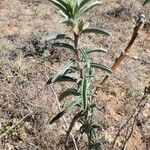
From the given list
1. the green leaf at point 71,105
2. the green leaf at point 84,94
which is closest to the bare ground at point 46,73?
the green leaf at point 71,105

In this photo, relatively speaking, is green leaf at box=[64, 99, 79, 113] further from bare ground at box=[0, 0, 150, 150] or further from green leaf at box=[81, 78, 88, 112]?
bare ground at box=[0, 0, 150, 150]

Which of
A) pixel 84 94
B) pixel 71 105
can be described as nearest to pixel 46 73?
pixel 71 105

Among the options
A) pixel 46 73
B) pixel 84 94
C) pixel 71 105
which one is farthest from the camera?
pixel 46 73

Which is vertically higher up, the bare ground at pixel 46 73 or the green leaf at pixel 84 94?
the bare ground at pixel 46 73

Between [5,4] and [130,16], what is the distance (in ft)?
5.83

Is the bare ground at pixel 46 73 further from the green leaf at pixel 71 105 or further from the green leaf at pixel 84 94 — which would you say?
the green leaf at pixel 84 94

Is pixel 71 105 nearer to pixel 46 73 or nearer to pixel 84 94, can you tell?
A: pixel 84 94

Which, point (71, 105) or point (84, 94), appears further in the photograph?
point (71, 105)

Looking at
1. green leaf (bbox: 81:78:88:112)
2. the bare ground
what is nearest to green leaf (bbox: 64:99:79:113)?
green leaf (bbox: 81:78:88:112)

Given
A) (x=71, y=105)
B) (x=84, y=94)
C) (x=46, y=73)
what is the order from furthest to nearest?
1. (x=46, y=73)
2. (x=71, y=105)
3. (x=84, y=94)

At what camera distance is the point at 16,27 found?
4.73 meters

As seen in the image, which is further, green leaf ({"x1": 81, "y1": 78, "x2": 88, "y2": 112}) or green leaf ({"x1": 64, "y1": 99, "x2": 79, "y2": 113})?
green leaf ({"x1": 64, "y1": 99, "x2": 79, "y2": 113})

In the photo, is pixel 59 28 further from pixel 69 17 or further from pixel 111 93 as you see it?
pixel 69 17

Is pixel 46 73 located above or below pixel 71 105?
above
